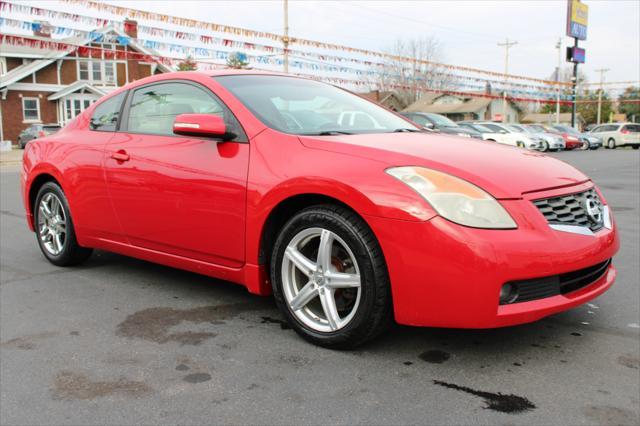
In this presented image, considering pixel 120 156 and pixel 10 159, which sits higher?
pixel 120 156

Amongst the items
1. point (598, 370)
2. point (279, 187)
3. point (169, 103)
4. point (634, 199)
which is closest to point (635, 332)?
point (598, 370)

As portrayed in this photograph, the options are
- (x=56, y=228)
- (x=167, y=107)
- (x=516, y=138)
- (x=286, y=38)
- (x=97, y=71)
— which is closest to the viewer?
(x=167, y=107)

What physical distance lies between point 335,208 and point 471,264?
29.8 inches

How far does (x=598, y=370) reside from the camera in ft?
9.19

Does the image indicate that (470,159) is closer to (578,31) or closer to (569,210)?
(569,210)

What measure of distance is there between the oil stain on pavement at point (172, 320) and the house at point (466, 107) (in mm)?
66073

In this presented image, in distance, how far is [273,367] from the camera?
9.39ft

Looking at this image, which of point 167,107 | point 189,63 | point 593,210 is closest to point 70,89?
point 189,63

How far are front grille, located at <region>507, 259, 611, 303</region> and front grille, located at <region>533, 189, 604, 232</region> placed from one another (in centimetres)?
23

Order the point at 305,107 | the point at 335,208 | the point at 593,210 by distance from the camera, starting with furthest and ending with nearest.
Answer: the point at 305,107, the point at 593,210, the point at 335,208

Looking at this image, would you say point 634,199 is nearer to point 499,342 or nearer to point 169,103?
Result: point 499,342

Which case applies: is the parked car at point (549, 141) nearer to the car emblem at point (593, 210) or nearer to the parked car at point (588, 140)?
the parked car at point (588, 140)

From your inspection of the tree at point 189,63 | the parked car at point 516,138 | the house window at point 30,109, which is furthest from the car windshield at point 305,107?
the house window at point 30,109

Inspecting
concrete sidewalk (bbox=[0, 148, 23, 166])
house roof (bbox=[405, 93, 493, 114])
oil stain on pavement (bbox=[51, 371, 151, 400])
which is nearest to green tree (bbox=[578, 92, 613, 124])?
house roof (bbox=[405, 93, 493, 114])
